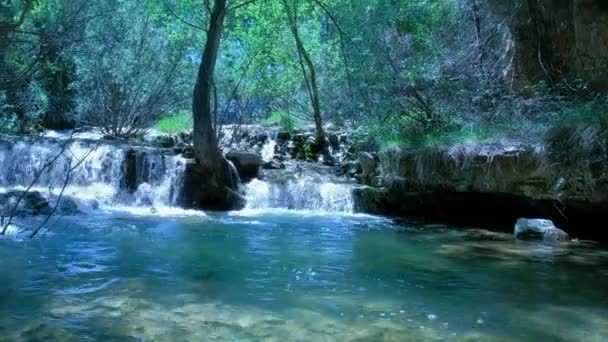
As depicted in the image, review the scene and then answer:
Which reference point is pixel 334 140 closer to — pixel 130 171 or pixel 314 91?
pixel 314 91

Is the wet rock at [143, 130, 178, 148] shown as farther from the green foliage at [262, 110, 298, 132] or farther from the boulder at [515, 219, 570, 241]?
the boulder at [515, 219, 570, 241]

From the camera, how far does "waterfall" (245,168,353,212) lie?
12172 mm

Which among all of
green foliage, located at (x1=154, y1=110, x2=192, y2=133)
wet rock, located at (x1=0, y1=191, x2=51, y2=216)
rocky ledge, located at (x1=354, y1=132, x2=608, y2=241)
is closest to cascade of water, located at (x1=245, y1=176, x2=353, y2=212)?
rocky ledge, located at (x1=354, y1=132, x2=608, y2=241)

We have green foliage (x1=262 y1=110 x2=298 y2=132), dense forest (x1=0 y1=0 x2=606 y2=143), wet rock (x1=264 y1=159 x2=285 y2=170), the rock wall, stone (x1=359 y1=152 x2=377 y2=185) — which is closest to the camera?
dense forest (x1=0 y1=0 x2=606 y2=143)

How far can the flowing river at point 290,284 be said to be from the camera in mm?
4117

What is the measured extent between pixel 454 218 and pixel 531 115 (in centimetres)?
240

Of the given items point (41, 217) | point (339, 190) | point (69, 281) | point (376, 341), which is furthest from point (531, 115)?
point (41, 217)

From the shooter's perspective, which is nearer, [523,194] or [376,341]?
[376,341]

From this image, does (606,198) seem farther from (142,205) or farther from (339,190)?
(142,205)

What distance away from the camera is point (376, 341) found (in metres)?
3.87

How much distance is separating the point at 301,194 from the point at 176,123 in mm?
A: 8225

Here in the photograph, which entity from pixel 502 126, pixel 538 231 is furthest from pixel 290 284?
pixel 502 126

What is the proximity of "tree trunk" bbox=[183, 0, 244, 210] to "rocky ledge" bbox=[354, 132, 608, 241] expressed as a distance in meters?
2.85

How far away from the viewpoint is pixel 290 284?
5.47 meters
